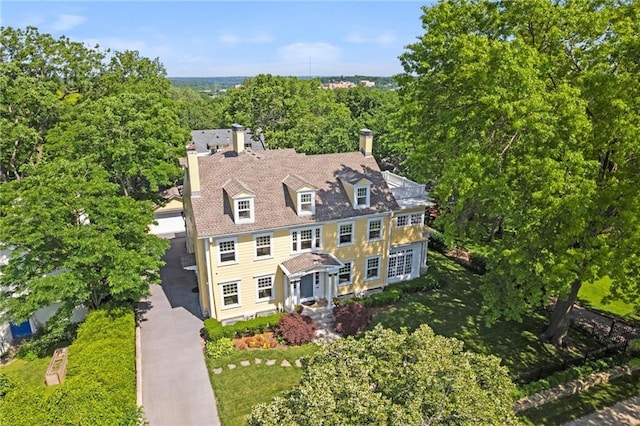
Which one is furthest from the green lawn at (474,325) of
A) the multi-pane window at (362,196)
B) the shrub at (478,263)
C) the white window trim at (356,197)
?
the multi-pane window at (362,196)

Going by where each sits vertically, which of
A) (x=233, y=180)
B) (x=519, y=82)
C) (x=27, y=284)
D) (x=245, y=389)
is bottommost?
(x=245, y=389)

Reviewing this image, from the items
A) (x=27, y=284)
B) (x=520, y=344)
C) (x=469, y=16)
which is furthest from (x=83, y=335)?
(x=469, y=16)

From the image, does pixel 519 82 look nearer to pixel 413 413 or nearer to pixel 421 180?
pixel 421 180

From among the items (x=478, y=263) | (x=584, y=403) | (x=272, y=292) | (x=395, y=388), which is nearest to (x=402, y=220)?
(x=478, y=263)

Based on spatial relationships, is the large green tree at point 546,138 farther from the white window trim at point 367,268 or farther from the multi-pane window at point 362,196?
the white window trim at point 367,268

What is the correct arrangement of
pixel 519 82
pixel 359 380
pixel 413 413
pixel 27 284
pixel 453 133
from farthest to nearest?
1. pixel 27 284
2. pixel 453 133
3. pixel 519 82
4. pixel 359 380
5. pixel 413 413

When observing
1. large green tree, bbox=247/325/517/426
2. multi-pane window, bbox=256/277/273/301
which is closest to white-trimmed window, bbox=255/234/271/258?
multi-pane window, bbox=256/277/273/301
